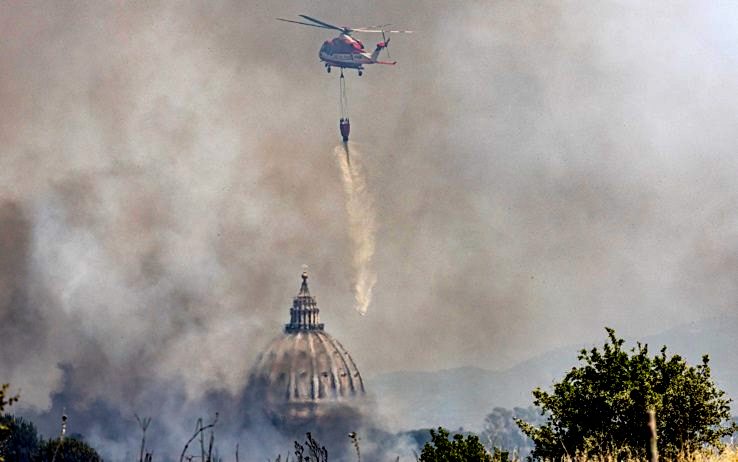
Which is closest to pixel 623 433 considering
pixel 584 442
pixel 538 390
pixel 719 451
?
pixel 584 442

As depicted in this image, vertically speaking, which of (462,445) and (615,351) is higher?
(615,351)

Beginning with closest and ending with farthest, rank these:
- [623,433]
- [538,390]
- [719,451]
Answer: [719,451]
[623,433]
[538,390]

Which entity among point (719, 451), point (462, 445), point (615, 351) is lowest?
point (719, 451)

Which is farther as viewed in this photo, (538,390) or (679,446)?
(538,390)


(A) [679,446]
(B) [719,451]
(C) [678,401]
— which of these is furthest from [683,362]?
(B) [719,451]

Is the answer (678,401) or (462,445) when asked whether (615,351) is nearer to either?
(678,401)

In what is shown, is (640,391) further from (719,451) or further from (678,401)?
(719,451)

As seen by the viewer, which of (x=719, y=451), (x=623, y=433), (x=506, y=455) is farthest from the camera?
(x=623, y=433)
